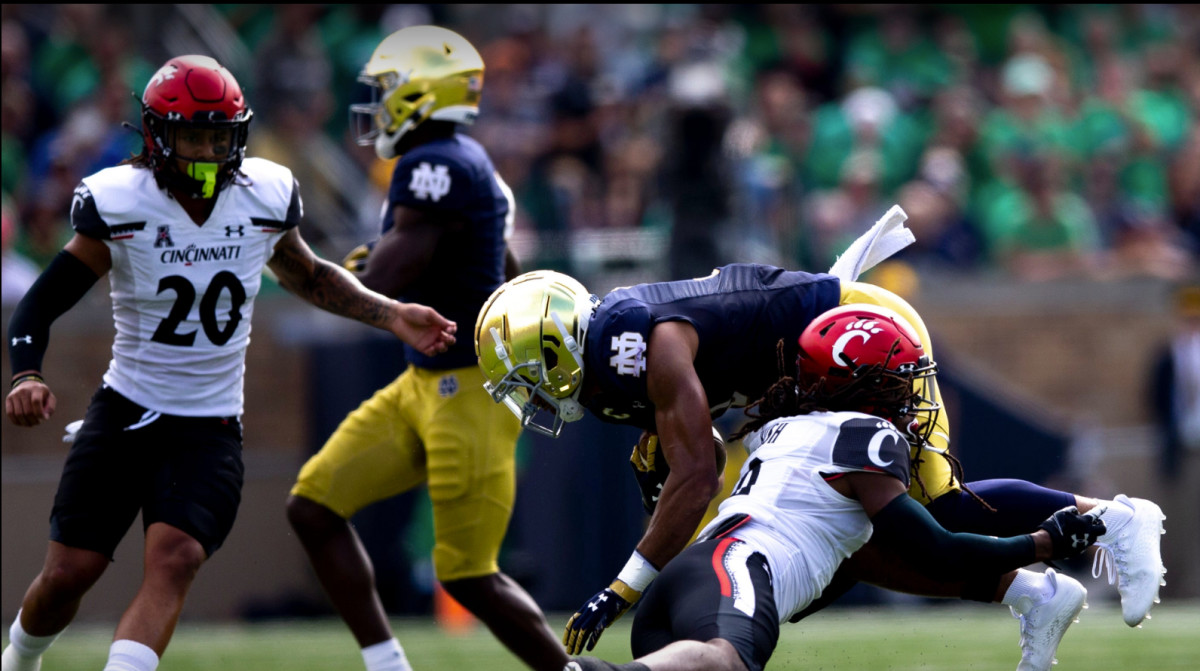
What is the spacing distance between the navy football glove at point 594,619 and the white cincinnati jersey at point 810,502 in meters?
0.29

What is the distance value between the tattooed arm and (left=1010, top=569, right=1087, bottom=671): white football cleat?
→ 78.5 inches

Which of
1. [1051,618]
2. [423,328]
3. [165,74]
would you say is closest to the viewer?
[1051,618]

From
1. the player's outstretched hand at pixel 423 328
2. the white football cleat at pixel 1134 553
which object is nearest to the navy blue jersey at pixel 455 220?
the player's outstretched hand at pixel 423 328

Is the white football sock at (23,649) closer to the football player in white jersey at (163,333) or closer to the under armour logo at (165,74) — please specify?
the football player in white jersey at (163,333)

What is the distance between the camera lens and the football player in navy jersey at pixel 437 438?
5340 mm

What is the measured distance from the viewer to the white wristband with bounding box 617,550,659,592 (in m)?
4.14

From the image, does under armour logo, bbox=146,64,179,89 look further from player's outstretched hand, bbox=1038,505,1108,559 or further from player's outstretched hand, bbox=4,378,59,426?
player's outstretched hand, bbox=1038,505,1108,559

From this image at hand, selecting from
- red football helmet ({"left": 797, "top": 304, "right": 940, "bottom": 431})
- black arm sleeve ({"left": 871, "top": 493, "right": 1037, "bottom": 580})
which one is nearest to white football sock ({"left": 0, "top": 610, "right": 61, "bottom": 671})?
red football helmet ({"left": 797, "top": 304, "right": 940, "bottom": 431})

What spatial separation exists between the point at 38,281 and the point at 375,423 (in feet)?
4.56

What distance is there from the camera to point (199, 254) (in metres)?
4.70

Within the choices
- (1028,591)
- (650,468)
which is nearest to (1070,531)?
(1028,591)

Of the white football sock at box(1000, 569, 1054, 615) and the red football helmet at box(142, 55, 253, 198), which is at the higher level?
the red football helmet at box(142, 55, 253, 198)

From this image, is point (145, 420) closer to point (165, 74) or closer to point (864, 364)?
point (165, 74)

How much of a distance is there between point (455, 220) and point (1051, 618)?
2.45m
